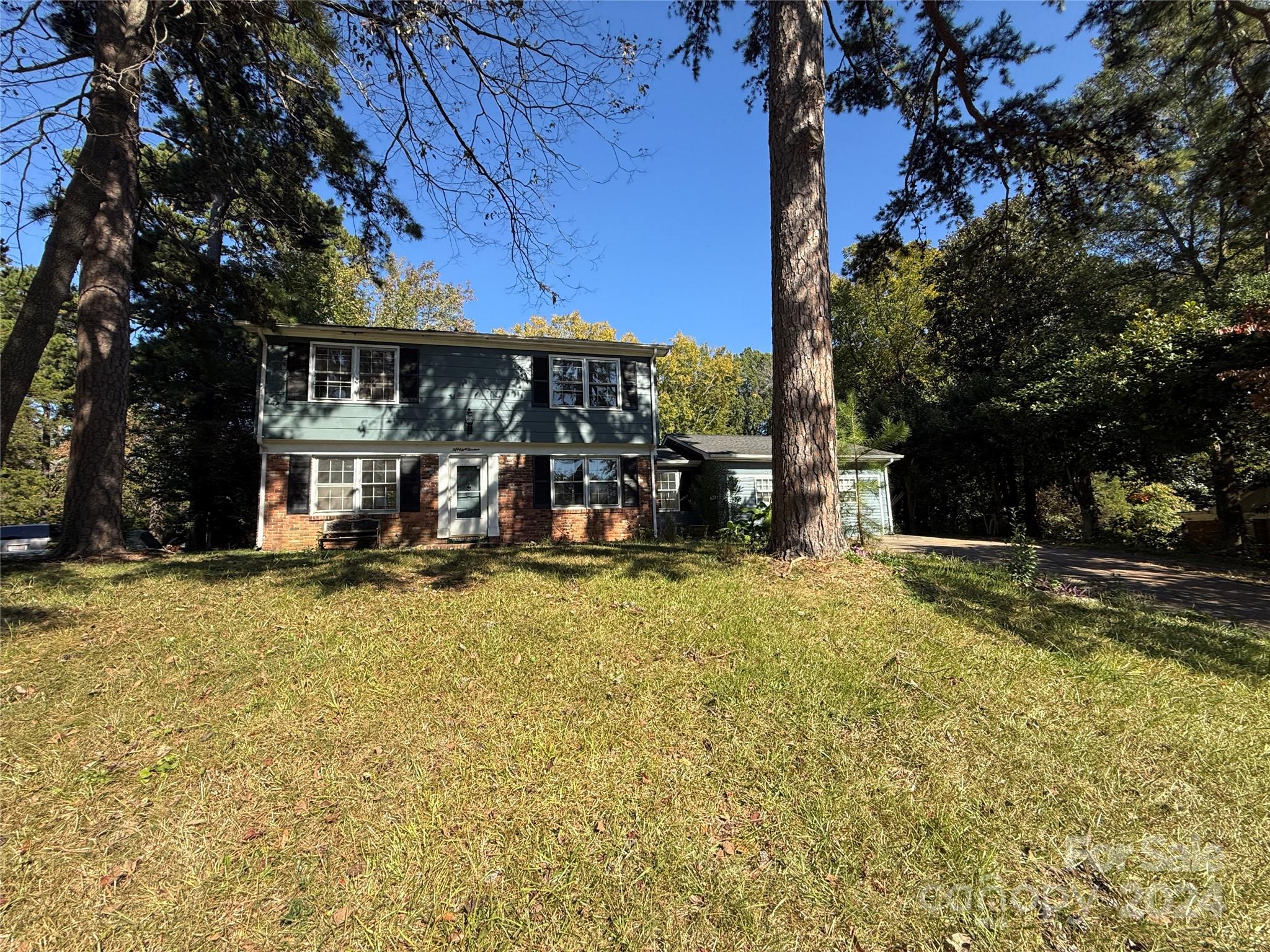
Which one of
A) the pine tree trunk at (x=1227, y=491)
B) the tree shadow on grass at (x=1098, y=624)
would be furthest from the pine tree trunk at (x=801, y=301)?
the pine tree trunk at (x=1227, y=491)

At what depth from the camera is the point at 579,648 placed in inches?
146

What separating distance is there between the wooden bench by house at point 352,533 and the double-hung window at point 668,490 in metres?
7.92

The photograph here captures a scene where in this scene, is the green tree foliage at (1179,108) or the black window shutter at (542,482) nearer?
the green tree foliage at (1179,108)

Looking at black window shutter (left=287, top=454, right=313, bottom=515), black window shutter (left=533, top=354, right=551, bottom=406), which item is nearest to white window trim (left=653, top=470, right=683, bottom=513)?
black window shutter (left=533, top=354, right=551, bottom=406)

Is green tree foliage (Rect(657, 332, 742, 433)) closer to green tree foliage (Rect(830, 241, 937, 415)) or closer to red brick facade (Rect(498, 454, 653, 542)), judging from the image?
green tree foliage (Rect(830, 241, 937, 415))

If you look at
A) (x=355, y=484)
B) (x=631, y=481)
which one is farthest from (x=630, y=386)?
(x=355, y=484)

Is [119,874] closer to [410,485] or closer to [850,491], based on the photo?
[410,485]

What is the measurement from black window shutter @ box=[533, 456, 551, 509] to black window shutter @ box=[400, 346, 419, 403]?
3186 millimetres

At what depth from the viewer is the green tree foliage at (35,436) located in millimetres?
18266

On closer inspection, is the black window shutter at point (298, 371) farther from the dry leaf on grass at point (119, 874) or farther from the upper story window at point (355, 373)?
the dry leaf on grass at point (119, 874)

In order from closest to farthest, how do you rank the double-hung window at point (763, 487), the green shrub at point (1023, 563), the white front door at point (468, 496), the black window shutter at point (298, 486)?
the green shrub at point (1023, 563), the black window shutter at point (298, 486), the white front door at point (468, 496), the double-hung window at point (763, 487)

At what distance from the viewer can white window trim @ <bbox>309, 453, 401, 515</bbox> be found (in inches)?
456

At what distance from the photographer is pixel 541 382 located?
43.7ft

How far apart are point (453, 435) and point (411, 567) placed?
280 inches
